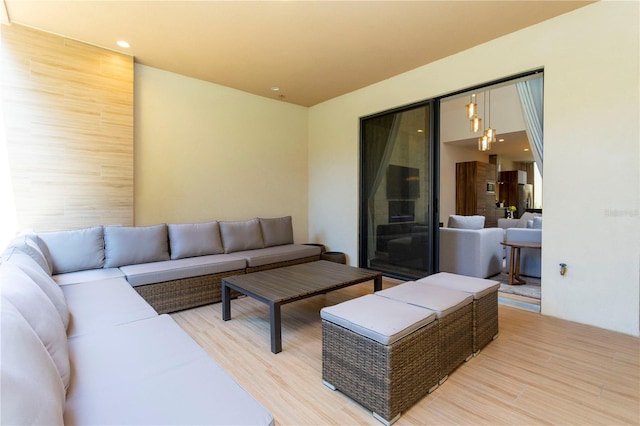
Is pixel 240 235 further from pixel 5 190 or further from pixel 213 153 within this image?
pixel 5 190

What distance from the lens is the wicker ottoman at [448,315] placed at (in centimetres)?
191

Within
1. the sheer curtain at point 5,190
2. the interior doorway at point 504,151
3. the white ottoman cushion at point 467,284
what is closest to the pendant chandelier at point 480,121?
the interior doorway at point 504,151

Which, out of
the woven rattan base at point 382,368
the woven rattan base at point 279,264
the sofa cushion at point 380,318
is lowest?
the woven rattan base at point 382,368

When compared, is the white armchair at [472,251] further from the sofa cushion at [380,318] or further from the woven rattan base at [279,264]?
the sofa cushion at [380,318]

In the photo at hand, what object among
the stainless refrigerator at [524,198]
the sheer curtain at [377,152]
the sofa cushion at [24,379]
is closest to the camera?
the sofa cushion at [24,379]

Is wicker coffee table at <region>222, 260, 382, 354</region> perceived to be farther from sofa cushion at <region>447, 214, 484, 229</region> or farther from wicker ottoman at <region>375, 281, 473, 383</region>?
sofa cushion at <region>447, 214, 484, 229</region>

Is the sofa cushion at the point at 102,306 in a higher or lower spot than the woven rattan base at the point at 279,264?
higher

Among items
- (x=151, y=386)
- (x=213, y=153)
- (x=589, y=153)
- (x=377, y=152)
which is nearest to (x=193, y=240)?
(x=213, y=153)

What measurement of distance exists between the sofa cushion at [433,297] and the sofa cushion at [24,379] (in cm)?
179

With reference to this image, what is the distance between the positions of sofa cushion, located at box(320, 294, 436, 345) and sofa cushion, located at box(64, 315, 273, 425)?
0.71 metres

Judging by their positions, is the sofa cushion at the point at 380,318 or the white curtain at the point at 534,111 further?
the white curtain at the point at 534,111

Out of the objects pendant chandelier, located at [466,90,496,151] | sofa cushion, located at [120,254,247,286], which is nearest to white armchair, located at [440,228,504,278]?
pendant chandelier, located at [466,90,496,151]

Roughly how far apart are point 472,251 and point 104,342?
417 cm

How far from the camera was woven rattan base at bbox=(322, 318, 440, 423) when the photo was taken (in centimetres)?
156
